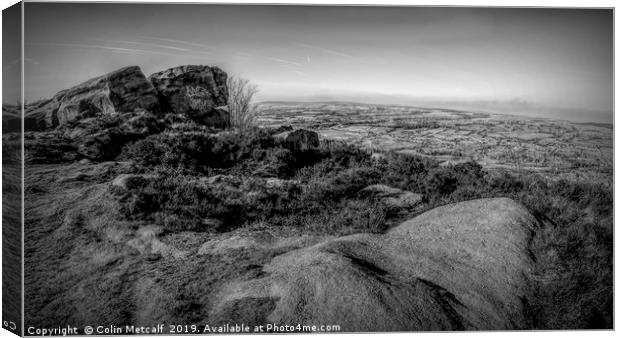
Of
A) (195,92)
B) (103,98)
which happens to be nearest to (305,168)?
(195,92)

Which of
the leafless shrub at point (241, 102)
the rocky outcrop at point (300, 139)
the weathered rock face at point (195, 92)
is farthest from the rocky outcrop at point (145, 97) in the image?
the rocky outcrop at point (300, 139)

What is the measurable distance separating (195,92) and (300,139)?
2.00m

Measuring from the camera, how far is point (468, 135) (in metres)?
10.6

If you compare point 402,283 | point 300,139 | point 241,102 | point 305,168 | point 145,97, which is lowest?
point 402,283

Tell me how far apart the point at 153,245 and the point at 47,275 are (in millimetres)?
1535

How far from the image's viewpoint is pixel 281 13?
9.90 metres

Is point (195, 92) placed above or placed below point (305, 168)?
above

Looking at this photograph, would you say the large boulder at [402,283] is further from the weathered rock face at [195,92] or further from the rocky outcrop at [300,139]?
the weathered rock face at [195,92]

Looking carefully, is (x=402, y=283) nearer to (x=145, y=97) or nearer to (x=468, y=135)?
(x=468, y=135)

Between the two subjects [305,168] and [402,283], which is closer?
[402,283]

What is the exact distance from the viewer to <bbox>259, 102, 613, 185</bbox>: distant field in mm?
10312

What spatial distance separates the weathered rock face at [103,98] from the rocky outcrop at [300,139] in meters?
2.31

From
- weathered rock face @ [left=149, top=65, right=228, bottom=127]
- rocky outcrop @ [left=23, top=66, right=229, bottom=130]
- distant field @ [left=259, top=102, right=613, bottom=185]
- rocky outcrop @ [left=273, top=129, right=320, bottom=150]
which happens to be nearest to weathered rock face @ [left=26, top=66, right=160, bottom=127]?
rocky outcrop @ [left=23, top=66, right=229, bottom=130]

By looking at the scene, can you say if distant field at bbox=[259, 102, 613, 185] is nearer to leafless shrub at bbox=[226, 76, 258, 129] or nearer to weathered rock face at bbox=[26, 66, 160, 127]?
leafless shrub at bbox=[226, 76, 258, 129]
